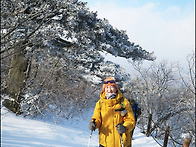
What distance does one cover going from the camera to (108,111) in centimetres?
265

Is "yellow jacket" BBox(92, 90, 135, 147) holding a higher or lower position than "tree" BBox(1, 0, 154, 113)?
lower

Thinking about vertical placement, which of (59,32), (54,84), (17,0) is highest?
(59,32)

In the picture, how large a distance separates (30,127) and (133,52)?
210 inches

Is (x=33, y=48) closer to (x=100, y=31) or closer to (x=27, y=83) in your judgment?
(x=27, y=83)

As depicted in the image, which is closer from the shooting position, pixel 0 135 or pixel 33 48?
pixel 0 135

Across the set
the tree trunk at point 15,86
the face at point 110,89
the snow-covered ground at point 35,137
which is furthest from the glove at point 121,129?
the tree trunk at point 15,86

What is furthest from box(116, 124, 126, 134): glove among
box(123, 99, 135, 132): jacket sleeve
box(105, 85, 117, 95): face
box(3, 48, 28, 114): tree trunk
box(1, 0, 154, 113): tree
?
box(3, 48, 28, 114): tree trunk

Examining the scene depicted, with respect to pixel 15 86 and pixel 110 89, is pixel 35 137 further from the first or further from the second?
pixel 110 89

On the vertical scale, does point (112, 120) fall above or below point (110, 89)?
below

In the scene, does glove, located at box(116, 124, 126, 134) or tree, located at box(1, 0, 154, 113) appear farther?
tree, located at box(1, 0, 154, 113)

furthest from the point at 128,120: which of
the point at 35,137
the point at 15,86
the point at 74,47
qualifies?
the point at 15,86

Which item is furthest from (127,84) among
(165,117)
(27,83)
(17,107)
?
(165,117)

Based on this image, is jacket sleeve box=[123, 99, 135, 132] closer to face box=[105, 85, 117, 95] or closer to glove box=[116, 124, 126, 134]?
glove box=[116, 124, 126, 134]

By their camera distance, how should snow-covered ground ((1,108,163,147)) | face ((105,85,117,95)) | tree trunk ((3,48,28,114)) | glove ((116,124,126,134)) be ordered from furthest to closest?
tree trunk ((3,48,28,114))
snow-covered ground ((1,108,163,147))
face ((105,85,117,95))
glove ((116,124,126,134))
